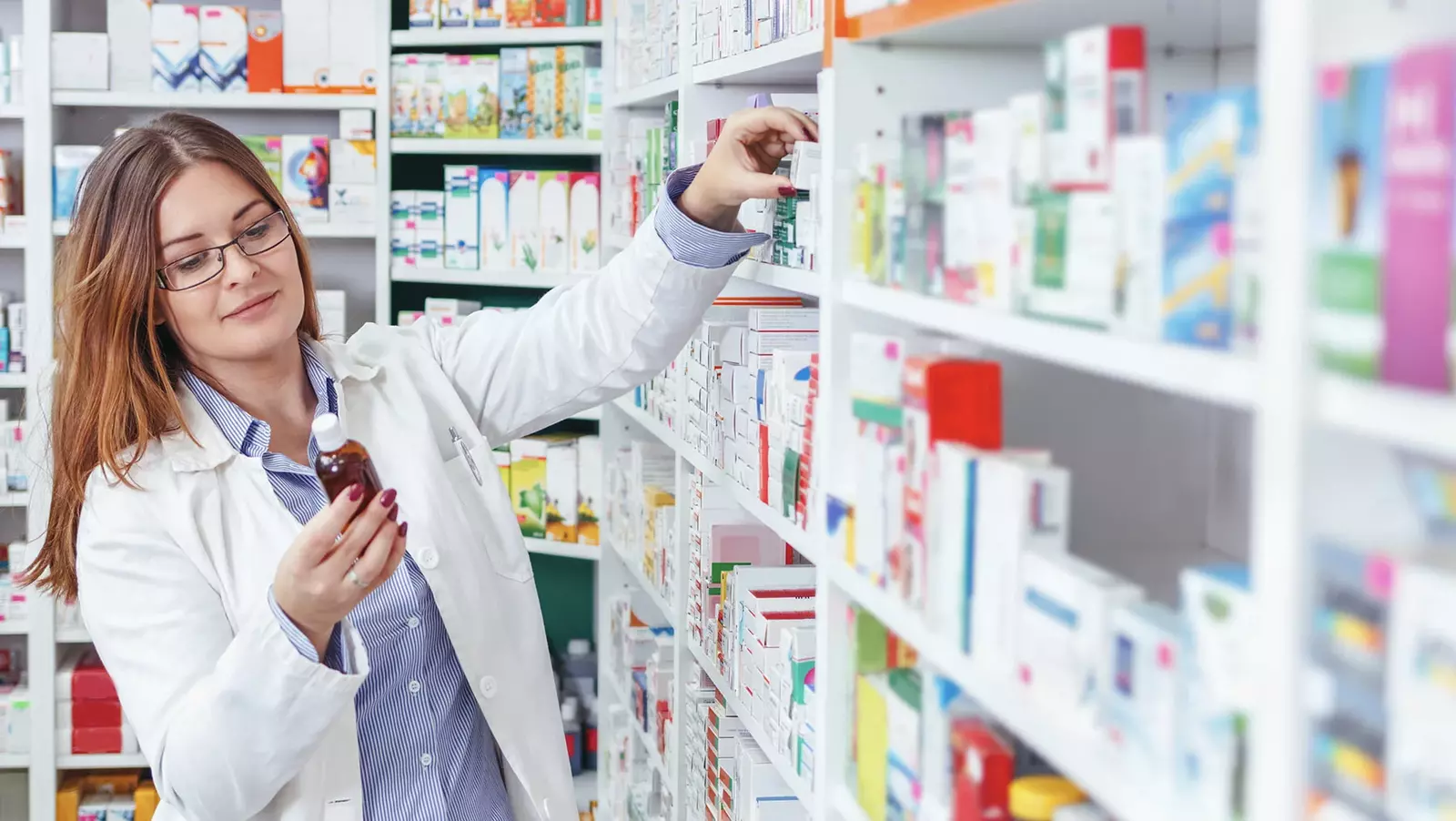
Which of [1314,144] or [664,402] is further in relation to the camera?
[664,402]

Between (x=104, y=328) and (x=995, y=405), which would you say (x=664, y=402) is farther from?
(x=995, y=405)

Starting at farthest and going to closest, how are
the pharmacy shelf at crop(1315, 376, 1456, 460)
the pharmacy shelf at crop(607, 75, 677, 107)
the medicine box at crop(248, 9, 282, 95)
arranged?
the medicine box at crop(248, 9, 282, 95) → the pharmacy shelf at crop(607, 75, 677, 107) → the pharmacy shelf at crop(1315, 376, 1456, 460)

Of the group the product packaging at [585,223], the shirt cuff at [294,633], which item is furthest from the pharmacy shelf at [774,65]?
the product packaging at [585,223]

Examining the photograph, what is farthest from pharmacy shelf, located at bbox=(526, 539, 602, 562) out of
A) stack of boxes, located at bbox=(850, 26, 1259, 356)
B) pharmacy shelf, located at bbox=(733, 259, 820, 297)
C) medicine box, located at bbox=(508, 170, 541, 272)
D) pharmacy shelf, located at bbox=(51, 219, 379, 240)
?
stack of boxes, located at bbox=(850, 26, 1259, 356)

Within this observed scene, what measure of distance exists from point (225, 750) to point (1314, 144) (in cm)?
155

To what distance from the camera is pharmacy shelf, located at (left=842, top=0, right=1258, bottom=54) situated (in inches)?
51.1

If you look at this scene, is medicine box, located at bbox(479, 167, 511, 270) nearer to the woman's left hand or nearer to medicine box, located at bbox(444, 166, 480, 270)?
medicine box, located at bbox(444, 166, 480, 270)

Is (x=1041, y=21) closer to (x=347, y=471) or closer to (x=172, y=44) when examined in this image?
(x=347, y=471)

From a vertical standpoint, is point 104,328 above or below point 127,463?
above

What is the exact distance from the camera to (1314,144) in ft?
2.60

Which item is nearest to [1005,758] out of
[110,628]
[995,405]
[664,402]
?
[995,405]

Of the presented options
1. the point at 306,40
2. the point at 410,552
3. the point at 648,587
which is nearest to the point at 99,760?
the point at 648,587

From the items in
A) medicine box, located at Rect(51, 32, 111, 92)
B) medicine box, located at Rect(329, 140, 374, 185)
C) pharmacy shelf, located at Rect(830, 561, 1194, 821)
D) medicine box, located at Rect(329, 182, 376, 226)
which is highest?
medicine box, located at Rect(51, 32, 111, 92)

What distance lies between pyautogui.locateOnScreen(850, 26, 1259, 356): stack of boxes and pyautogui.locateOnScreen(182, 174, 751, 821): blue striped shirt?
0.77m
